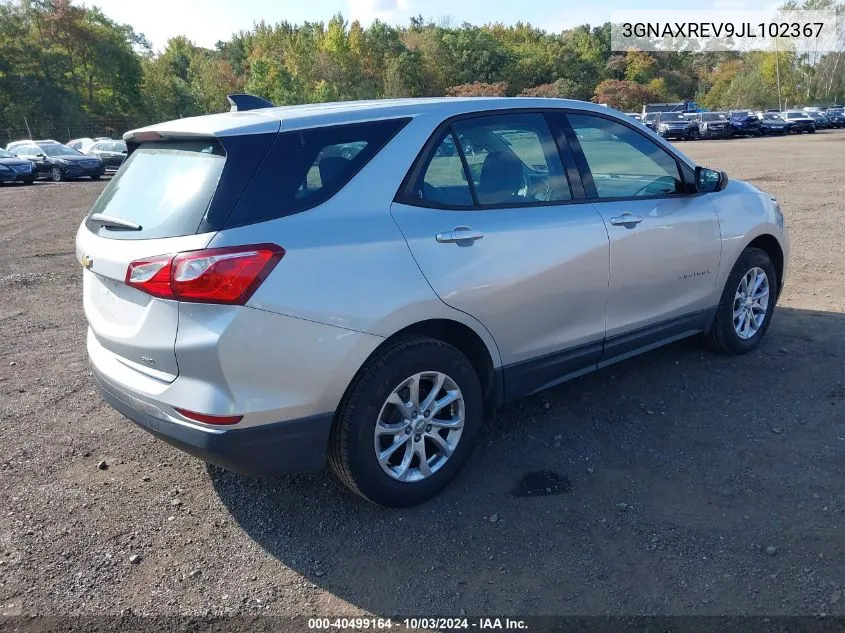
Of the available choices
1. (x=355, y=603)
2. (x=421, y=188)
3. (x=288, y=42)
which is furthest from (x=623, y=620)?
(x=288, y=42)

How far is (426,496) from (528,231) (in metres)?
1.42

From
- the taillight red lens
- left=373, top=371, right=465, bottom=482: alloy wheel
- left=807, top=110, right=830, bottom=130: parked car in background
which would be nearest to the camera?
the taillight red lens

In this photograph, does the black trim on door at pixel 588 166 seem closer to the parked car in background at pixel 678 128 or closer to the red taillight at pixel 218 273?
the red taillight at pixel 218 273

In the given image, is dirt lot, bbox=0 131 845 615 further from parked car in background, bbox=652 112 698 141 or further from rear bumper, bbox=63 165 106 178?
parked car in background, bbox=652 112 698 141

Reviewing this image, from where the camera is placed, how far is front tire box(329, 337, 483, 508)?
10.0 feet

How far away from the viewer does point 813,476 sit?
3.47 m

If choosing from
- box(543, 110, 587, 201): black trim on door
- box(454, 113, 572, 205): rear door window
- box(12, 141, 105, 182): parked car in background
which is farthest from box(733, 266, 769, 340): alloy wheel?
box(12, 141, 105, 182): parked car in background

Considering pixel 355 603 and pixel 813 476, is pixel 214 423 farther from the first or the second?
pixel 813 476

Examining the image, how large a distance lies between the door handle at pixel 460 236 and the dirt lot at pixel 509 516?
1.25m

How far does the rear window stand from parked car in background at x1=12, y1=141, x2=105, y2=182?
27.7 metres

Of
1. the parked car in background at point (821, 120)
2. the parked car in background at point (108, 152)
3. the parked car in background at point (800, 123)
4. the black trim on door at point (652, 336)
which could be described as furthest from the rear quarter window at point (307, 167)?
the parked car in background at point (821, 120)

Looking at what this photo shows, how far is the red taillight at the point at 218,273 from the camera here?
269cm

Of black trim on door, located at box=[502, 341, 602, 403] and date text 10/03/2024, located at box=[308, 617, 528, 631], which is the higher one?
black trim on door, located at box=[502, 341, 602, 403]

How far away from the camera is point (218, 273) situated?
2686 millimetres
